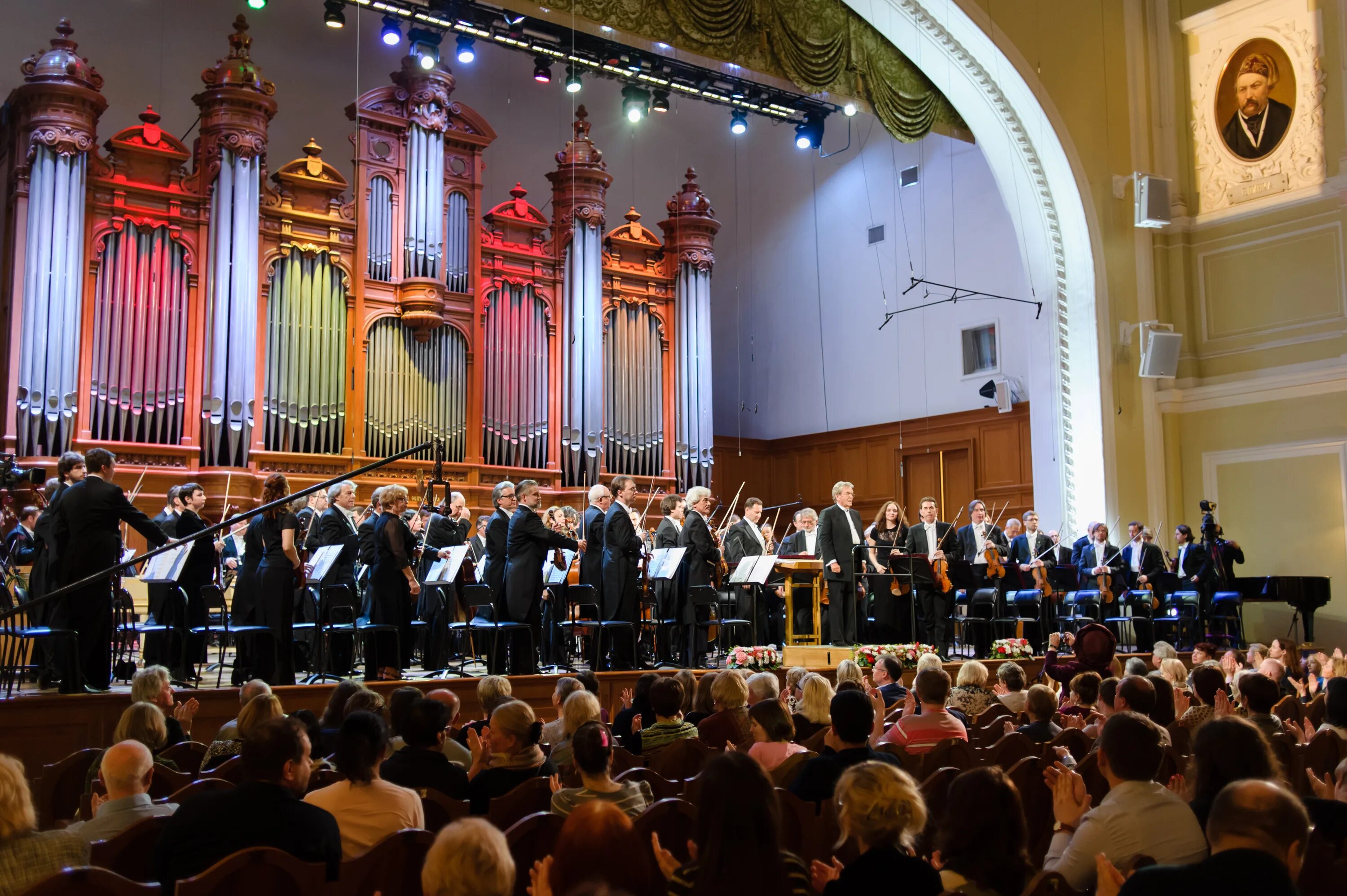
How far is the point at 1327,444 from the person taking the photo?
1150cm

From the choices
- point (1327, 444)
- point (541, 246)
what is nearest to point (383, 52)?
point (541, 246)

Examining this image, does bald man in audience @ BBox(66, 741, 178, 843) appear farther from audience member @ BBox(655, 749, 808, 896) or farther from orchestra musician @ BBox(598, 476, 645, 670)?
orchestra musician @ BBox(598, 476, 645, 670)

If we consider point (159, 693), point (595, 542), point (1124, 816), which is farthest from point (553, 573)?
point (1124, 816)

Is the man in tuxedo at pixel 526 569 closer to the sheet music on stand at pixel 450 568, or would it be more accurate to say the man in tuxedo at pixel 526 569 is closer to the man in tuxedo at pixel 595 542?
the sheet music on stand at pixel 450 568

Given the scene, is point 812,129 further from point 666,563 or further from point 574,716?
point 574,716

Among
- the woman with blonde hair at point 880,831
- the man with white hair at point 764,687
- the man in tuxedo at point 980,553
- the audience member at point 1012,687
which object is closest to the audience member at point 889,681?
the audience member at point 1012,687

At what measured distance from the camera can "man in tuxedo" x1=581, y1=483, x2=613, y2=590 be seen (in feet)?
28.5

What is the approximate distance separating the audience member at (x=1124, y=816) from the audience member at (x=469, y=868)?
4.63ft

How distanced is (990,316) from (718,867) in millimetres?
13260

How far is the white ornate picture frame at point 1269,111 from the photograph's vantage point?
1180 cm

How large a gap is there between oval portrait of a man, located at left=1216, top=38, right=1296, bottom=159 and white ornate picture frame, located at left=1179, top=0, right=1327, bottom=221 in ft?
0.06

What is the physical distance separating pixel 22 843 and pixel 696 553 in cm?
693

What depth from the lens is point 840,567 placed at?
9.94 metres

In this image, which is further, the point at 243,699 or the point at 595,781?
the point at 243,699
